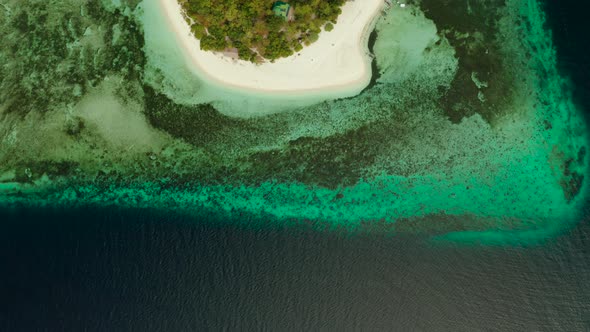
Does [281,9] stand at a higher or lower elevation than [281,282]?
higher

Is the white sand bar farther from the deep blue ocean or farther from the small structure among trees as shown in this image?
the deep blue ocean

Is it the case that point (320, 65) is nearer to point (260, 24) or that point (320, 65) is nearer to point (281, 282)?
point (260, 24)

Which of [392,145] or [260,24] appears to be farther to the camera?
[392,145]

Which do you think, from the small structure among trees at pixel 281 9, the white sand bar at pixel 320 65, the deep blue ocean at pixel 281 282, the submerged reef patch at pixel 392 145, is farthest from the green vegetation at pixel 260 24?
the deep blue ocean at pixel 281 282

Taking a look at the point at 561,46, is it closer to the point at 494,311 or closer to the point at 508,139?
the point at 508,139

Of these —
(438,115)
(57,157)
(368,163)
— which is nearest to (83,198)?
(57,157)

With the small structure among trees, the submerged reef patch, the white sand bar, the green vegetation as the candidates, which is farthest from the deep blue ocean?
the small structure among trees

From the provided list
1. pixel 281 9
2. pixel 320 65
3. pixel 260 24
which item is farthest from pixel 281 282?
pixel 281 9
